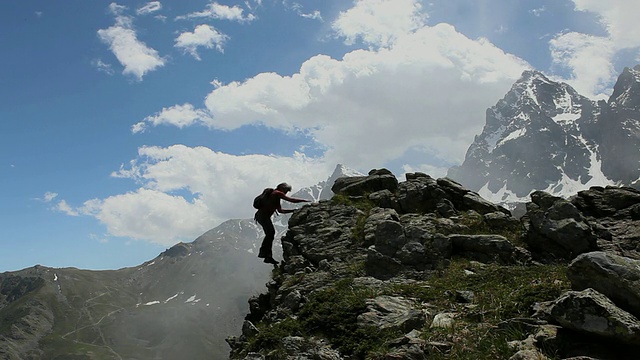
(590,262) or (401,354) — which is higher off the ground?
(590,262)

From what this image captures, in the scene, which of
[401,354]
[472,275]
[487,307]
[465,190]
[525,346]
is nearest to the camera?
[525,346]

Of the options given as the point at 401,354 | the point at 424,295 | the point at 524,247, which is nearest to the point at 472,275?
the point at 424,295

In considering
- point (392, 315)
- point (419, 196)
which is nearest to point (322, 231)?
point (419, 196)

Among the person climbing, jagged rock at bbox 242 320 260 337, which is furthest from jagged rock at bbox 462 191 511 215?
jagged rock at bbox 242 320 260 337

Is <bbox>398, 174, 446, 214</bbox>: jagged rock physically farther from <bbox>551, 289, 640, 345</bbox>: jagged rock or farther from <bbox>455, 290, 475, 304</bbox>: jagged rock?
<bbox>551, 289, 640, 345</bbox>: jagged rock

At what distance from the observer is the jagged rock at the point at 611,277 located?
949cm

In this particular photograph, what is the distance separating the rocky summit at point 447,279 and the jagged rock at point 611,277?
2cm

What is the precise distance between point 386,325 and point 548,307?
427 centimetres

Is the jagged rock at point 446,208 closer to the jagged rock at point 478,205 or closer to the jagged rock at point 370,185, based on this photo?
the jagged rock at point 478,205

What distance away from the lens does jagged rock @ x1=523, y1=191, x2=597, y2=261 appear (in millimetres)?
19328

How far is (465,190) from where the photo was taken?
27203 mm

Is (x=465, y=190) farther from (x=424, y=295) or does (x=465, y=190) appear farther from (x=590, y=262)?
(x=590, y=262)

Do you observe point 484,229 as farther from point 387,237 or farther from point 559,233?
point 387,237

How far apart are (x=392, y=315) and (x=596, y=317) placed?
602cm
